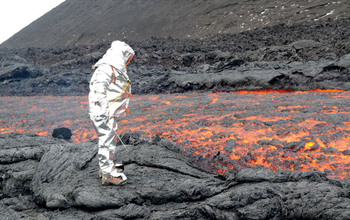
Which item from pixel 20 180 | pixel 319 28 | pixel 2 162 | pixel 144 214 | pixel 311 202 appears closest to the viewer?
pixel 311 202

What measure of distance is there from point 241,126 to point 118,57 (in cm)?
498

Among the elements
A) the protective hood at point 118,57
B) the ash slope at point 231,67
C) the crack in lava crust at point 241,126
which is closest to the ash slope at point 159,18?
the ash slope at point 231,67

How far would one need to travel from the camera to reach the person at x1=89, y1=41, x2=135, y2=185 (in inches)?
135

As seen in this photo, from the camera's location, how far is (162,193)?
346 cm

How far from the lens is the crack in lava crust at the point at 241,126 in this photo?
5816 mm

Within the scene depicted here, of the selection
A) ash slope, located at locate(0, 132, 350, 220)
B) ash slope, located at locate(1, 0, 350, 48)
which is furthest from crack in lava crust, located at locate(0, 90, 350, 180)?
ash slope, located at locate(1, 0, 350, 48)

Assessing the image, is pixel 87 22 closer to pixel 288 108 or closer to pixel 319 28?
pixel 319 28

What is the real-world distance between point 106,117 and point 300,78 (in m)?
12.1

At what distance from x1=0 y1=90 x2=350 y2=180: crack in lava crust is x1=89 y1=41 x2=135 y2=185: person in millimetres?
2613

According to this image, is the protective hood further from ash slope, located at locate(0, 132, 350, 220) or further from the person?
ash slope, located at locate(0, 132, 350, 220)

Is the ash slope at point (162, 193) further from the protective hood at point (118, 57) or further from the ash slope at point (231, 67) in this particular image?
the ash slope at point (231, 67)

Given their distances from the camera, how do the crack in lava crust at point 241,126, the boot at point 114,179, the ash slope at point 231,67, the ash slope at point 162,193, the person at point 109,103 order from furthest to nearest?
the ash slope at point 231,67 < the crack in lava crust at point 241,126 < the boot at point 114,179 < the person at point 109,103 < the ash slope at point 162,193

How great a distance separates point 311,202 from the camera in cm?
302

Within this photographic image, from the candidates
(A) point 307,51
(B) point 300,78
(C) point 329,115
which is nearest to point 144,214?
(C) point 329,115
